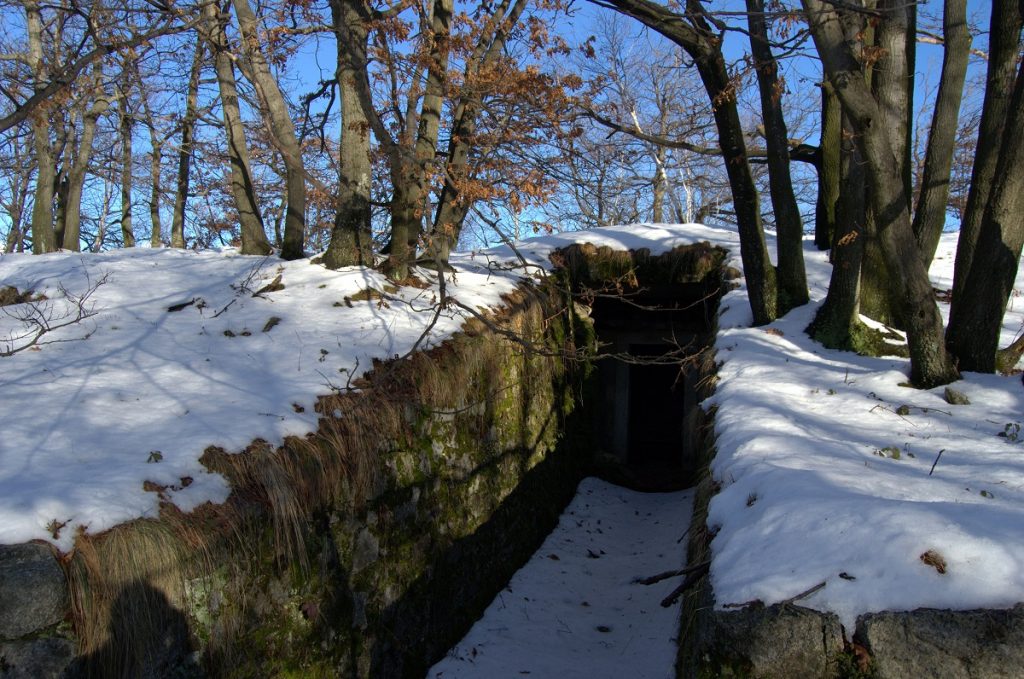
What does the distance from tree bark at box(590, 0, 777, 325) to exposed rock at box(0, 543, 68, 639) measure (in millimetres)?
5454

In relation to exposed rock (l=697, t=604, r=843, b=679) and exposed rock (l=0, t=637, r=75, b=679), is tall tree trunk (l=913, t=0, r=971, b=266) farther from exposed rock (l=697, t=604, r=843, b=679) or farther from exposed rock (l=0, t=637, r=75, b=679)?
exposed rock (l=0, t=637, r=75, b=679)

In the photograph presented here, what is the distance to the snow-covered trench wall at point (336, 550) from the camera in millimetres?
2873

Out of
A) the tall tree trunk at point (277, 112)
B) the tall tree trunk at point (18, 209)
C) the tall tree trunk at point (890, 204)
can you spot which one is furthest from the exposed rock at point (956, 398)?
the tall tree trunk at point (18, 209)

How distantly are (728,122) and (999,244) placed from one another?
278 cm

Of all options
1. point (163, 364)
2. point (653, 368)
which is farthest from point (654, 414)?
point (163, 364)

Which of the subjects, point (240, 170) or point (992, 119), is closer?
point (992, 119)

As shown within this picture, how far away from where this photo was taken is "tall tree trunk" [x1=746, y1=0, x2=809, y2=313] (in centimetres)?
706

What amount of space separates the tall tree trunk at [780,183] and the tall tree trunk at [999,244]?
2.08 m

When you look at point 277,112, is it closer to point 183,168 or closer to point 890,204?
point 890,204

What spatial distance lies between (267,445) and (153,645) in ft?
3.98

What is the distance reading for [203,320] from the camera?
5.89 meters

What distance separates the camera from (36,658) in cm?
271

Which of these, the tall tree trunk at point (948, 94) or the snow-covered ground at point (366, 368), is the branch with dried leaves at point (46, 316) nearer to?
the snow-covered ground at point (366, 368)

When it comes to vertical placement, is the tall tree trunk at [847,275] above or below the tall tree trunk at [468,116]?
below
